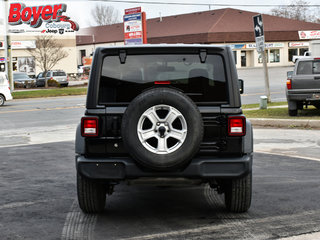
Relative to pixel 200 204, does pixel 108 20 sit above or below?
above

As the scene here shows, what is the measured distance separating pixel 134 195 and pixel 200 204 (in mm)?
1016

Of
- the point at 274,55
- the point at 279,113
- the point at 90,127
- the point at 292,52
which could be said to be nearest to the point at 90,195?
the point at 90,127

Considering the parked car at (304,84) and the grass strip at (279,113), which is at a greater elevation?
the parked car at (304,84)

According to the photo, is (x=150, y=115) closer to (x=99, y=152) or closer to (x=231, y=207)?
(x=99, y=152)

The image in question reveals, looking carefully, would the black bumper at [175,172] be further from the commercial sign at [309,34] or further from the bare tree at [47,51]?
the commercial sign at [309,34]

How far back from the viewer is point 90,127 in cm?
560

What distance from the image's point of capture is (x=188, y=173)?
5418mm

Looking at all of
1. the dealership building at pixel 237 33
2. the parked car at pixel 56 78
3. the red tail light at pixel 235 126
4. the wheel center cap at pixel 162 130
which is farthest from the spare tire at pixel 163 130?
the dealership building at pixel 237 33

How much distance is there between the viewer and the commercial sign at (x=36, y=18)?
5610cm

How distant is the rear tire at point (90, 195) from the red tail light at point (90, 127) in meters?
0.53

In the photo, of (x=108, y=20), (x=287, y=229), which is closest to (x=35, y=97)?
(x=287, y=229)

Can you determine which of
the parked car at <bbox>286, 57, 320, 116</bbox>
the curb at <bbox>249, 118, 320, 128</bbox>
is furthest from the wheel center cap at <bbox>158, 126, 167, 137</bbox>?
the parked car at <bbox>286, 57, 320, 116</bbox>

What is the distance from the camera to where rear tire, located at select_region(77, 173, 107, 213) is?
5.93 m

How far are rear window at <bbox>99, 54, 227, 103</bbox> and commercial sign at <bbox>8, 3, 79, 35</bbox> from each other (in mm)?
52559
